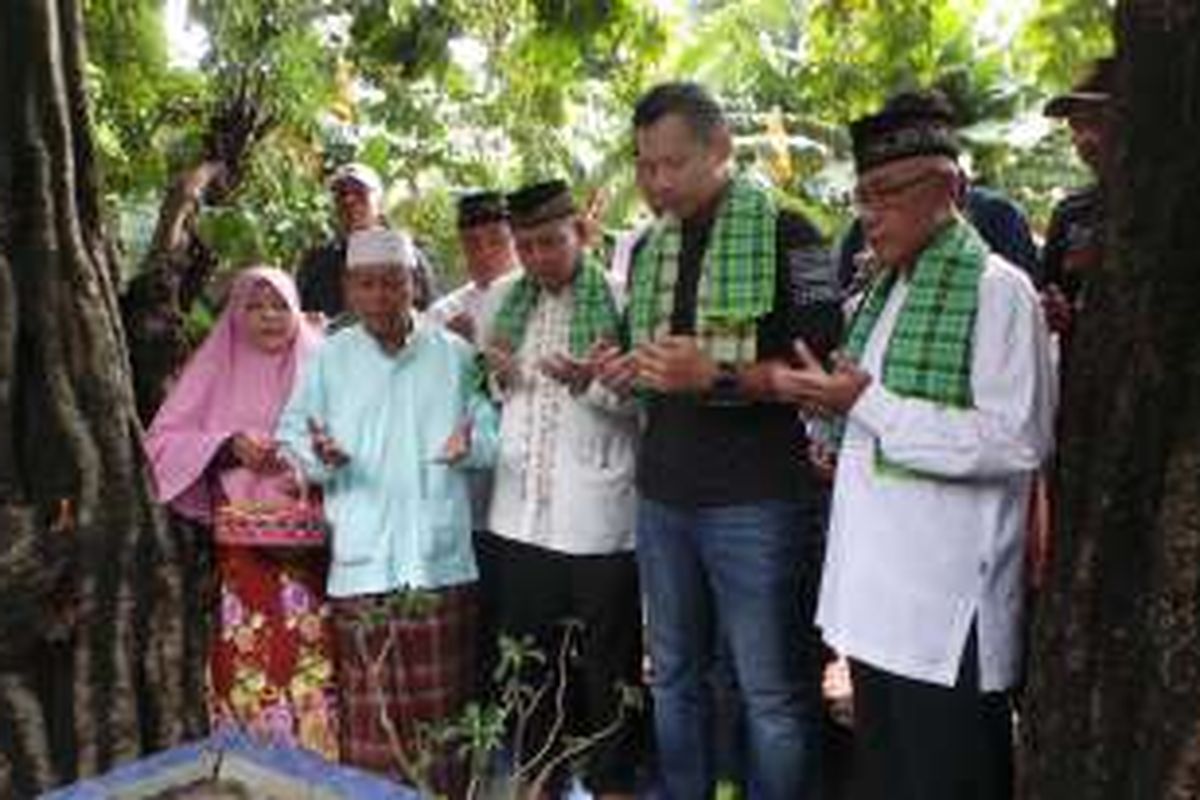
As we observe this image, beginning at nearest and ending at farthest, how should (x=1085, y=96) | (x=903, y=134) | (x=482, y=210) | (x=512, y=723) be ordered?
1. (x=903, y=134)
2. (x=1085, y=96)
3. (x=512, y=723)
4. (x=482, y=210)

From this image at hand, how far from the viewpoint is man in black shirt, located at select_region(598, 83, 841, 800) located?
3.82m

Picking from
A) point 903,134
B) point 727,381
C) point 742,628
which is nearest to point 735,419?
point 727,381

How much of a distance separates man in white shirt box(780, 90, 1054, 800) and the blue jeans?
0.53 meters

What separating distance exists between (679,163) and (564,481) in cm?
94

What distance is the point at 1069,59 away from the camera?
4.70 meters

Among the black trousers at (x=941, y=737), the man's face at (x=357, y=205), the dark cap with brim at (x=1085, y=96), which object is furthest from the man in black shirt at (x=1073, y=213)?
the man's face at (x=357, y=205)

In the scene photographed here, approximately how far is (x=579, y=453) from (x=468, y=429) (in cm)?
30

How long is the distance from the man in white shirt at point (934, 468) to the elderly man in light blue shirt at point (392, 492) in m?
1.29

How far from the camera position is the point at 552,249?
4.34 meters

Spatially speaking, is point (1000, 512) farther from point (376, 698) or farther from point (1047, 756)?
point (376, 698)

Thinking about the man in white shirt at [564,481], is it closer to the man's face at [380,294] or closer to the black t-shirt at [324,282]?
the man's face at [380,294]

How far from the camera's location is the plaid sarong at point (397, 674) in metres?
4.19

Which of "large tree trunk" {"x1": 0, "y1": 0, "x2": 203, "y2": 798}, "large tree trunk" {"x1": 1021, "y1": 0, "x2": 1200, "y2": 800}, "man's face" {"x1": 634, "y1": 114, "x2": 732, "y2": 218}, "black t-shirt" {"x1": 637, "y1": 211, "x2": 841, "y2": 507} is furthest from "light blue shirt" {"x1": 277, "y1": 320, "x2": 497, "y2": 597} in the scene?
"large tree trunk" {"x1": 1021, "y1": 0, "x2": 1200, "y2": 800}

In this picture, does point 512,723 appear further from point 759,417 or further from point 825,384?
point 825,384
